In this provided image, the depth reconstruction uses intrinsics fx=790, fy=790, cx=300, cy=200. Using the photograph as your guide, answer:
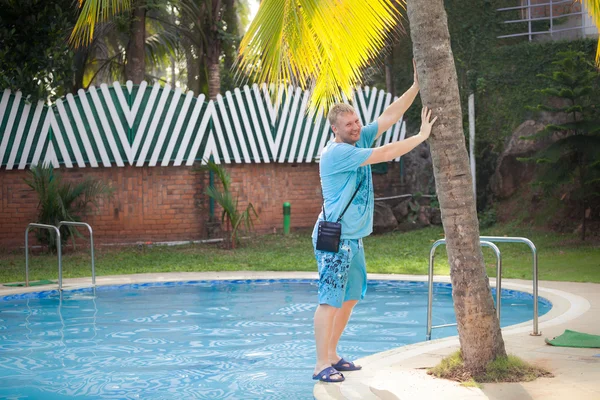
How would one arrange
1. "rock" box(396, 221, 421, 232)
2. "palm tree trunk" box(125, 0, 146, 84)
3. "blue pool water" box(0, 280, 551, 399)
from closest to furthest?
"blue pool water" box(0, 280, 551, 399) → "rock" box(396, 221, 421, 232) → "palm tree trunk" box(125, 0, 146, 84)

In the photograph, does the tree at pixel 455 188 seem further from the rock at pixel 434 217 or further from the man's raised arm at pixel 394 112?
the rock at pixel 434 217

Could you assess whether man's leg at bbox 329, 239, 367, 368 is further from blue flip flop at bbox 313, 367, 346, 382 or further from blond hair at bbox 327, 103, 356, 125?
blond hair at bbox 327, 103, 356, 125

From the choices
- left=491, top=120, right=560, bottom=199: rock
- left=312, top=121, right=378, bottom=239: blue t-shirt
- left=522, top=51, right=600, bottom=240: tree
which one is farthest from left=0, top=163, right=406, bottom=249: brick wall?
left=312, top=121, right=378, bottom=239: blue t-shirt

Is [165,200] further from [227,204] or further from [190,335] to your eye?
[190,335]

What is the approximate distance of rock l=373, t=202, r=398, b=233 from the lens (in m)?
15.6

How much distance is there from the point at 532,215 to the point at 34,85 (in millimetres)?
9337

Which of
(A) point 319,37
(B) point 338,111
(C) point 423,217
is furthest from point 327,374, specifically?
(C) point 423,217

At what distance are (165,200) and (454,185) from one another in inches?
410

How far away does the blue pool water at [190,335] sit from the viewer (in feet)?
19.3

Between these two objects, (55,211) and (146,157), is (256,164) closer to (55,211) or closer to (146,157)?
(146,157)

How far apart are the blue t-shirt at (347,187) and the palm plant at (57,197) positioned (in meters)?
8.03

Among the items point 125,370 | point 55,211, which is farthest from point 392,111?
point 55,211

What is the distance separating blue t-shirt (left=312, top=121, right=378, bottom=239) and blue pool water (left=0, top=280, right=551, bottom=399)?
1.22 m

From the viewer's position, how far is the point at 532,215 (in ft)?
48.5
